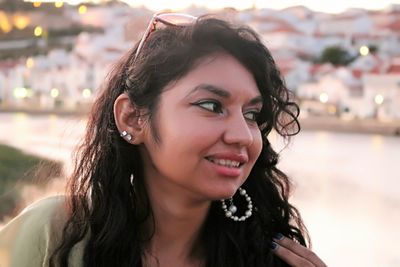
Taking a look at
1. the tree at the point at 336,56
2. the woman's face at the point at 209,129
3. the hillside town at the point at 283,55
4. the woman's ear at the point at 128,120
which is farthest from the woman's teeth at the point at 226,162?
the tree at the point at 336,56

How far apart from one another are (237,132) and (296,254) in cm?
17

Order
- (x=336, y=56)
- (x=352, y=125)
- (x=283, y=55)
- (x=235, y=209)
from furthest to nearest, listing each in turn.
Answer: (x=283, y=55) < (x=336, y=56) < (x=352, y=125) < (x=235, y=209)

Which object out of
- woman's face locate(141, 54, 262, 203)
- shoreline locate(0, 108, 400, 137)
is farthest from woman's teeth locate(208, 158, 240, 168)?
shoreline locate(0, 108, 400, 137)

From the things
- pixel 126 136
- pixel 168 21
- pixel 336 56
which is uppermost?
pixel 168 21

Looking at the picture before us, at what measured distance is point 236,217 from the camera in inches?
28.7

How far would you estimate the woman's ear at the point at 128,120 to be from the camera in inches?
26.7

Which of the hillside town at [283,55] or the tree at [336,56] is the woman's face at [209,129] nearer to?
the hillside town at [283,55]

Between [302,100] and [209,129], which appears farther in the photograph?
[302,100]

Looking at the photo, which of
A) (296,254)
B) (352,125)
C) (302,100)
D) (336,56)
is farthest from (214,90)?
(336,56)

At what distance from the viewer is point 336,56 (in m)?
20.4

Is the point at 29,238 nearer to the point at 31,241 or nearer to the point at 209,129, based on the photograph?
the point at 31,241

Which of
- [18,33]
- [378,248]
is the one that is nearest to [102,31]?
[18,33]

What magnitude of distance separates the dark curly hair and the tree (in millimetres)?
19740

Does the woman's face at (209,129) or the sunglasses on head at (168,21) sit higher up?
the sunglasses on head at (168,21)
